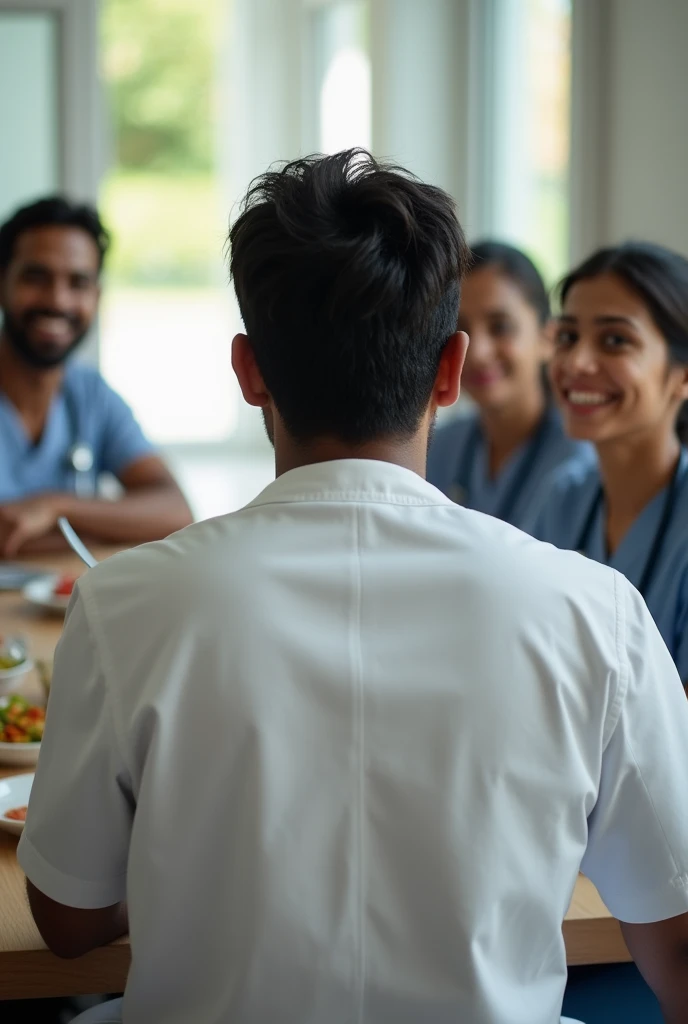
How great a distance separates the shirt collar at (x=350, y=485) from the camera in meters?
0.88

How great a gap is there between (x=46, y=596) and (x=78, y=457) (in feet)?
2.68

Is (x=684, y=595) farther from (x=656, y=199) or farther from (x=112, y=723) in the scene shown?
(x=656, y=199)

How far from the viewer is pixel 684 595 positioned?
1.74m

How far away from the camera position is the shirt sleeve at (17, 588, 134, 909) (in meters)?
0.84

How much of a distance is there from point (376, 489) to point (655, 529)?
1081mm

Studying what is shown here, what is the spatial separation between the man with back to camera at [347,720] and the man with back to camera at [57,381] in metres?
1.94

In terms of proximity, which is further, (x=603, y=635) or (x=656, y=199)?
(x=656, y=199)

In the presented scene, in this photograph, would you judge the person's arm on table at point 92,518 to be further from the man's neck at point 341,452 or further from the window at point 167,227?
the window at point 167,227

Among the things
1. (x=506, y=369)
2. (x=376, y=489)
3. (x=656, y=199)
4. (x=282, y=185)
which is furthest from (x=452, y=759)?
(x=656, y=199)

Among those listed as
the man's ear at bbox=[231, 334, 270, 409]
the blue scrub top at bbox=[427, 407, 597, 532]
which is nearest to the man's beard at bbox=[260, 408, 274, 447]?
the man's ear at bbox=[231, 334, 270, 409]

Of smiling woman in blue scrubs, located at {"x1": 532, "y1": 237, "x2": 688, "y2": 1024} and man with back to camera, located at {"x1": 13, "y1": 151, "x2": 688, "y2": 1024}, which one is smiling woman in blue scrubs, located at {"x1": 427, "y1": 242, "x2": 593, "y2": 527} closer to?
smiling woman in blue scrubs, located at {"x1": 532, "y1": 237, "x2": 688, "y2": 1024}

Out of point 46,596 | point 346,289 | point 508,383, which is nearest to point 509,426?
point 508,383

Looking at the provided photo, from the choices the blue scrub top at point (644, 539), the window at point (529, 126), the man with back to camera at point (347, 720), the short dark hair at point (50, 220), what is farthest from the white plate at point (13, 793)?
the window at point (529, 126)

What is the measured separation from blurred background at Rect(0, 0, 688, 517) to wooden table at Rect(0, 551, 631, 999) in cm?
215
